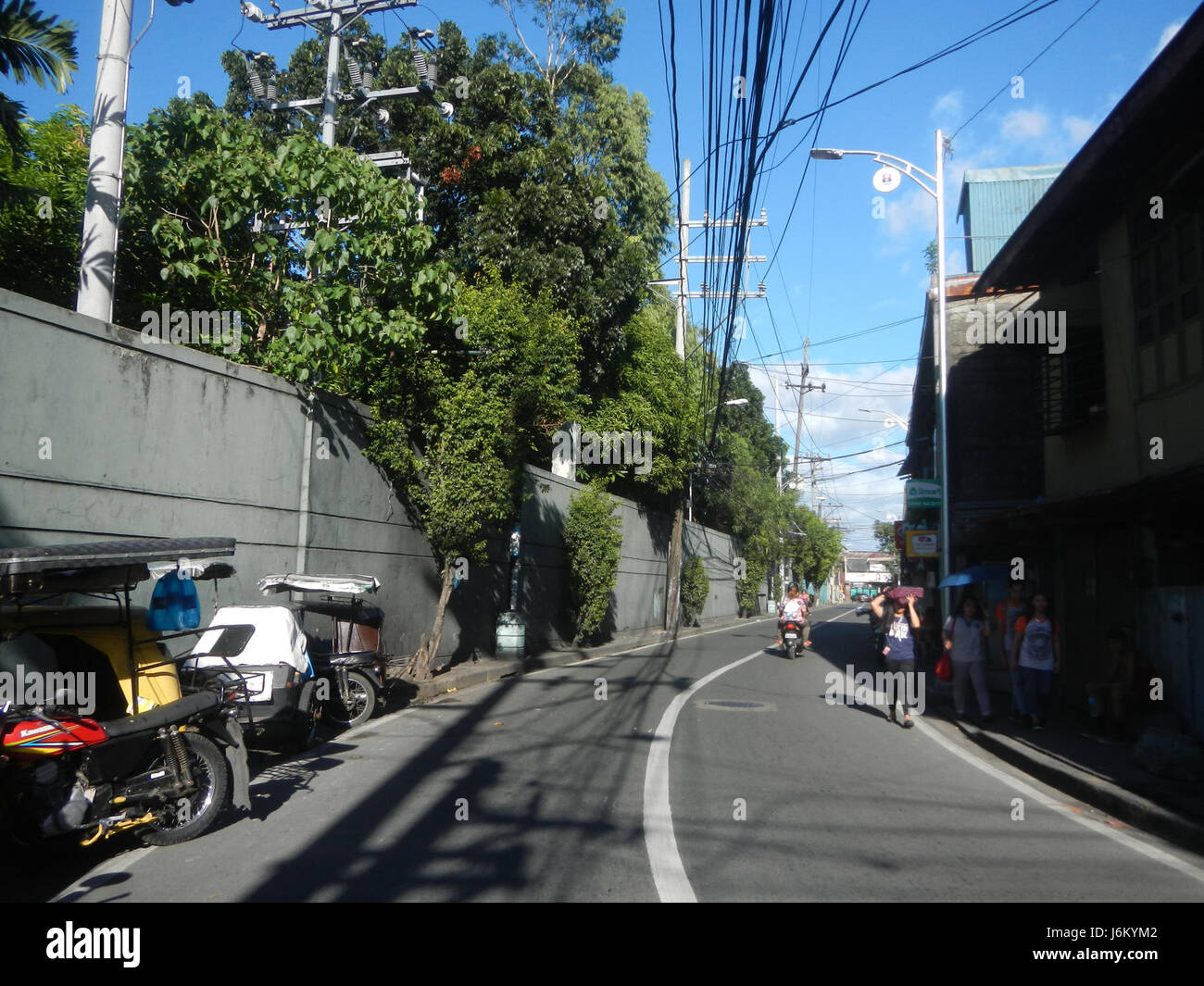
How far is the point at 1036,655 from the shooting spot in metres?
11.6

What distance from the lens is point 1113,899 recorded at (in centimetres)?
541

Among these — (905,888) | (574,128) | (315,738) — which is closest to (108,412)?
(315,738)

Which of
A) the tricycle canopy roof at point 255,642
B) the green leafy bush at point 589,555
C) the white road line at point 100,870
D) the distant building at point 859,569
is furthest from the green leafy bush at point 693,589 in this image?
the distant building at point 859,569

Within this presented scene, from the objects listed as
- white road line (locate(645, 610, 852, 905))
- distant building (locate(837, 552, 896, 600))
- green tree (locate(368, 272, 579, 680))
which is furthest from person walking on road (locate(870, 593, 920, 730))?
distant building (locate(837, 552, 896, 600))

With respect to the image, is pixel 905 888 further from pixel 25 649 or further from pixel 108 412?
pixel 108 412

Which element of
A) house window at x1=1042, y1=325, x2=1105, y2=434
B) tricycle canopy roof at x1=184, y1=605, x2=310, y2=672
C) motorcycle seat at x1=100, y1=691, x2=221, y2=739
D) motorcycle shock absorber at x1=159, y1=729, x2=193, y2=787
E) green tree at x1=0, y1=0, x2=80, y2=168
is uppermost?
green tree at x1=0, y1=0, x2=80, y2=168

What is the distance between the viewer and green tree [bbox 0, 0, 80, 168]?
8250mm

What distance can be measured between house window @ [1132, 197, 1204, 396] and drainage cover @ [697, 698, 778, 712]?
260 inches

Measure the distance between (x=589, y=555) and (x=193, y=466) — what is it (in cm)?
1307

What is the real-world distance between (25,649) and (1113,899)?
8375mm

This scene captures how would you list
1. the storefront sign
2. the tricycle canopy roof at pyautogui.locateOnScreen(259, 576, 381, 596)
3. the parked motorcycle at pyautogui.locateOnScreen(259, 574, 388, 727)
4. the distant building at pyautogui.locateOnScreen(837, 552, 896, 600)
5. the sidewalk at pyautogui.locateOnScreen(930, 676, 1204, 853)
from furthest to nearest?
the distant building at pyautogui.locateOnScreen(837, 552, 896, 600) → the storefront sign → the tricycle canopy roof at pyautogui.locateOnScreen(259, 576, 381, 596) → the parked motorcycle at pyautogui.locateOnScreen(259, 574, 388, 727) → the sidewalk at pyautogui.locateOnScreen(930, 676, 1204, 853)

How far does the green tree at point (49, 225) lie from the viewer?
1365 cm

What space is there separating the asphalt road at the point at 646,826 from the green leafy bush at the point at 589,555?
11.5 metres

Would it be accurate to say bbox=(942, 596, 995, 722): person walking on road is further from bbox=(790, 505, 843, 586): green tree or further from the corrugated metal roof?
bbox=(790, 505, 843, 586): green tree
